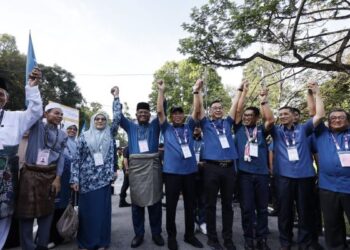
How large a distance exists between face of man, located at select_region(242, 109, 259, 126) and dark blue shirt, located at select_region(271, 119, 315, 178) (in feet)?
0.93

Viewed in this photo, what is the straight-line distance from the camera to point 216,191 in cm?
389

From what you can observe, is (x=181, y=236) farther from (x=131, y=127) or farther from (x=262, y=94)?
(x=262, y=94)

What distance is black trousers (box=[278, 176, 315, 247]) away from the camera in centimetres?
372

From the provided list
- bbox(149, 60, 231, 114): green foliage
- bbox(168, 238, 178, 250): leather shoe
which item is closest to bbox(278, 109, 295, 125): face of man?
bbox(168, 238, 178, 250): leather shoe

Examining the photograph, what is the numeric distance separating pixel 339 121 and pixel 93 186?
316 cm

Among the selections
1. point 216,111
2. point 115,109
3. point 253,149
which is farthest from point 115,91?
point 253,149

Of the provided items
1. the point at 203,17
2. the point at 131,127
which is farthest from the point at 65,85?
the point at 131,127

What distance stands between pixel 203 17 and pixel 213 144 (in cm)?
395

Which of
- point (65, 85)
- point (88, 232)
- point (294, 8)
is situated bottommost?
point (88, 232)

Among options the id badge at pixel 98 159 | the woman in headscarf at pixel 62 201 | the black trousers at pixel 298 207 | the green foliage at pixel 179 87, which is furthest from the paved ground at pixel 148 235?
the green foliage at pixel 179 87

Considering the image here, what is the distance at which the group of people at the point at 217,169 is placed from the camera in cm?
351

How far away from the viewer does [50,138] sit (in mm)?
3270

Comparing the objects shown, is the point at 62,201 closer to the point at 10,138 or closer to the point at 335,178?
the point at 10,138

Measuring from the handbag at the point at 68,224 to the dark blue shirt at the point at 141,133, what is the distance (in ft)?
3.69
